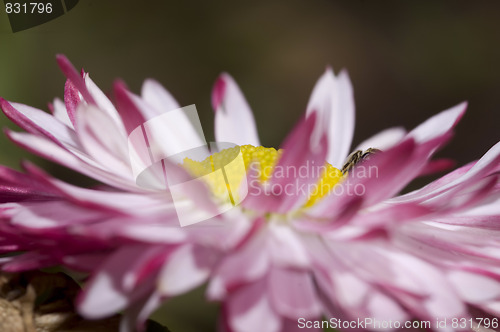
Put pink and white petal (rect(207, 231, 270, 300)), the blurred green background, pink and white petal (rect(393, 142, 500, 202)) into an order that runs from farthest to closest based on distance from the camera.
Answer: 1. the blurred green background
2. pink and white petal (rect(393, 142, 500, 202))
3. pink and white petal (rect(207, 231, 270, 300))

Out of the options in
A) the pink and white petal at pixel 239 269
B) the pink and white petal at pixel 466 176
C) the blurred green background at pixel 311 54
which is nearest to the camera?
the pink and white petal at pixel 239 269

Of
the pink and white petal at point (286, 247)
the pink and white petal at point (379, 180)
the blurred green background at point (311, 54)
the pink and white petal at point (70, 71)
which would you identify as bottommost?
the blurred green background at point (311, 54)

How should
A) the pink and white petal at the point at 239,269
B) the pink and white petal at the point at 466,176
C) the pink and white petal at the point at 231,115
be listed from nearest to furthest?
the pink and white petal at the point at 239,269 → the pink and white petal at the point at 466,176 → the pink and white petal at the point at 231,115

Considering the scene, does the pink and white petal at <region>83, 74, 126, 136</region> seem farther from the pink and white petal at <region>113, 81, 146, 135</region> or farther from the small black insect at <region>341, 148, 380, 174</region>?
the small black insect at <region>341, 148, 380, 174</region>

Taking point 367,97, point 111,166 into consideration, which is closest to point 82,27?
point 367,97

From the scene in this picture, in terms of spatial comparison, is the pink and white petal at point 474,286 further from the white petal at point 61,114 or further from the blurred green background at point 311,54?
the blurred green background at point 311,54
